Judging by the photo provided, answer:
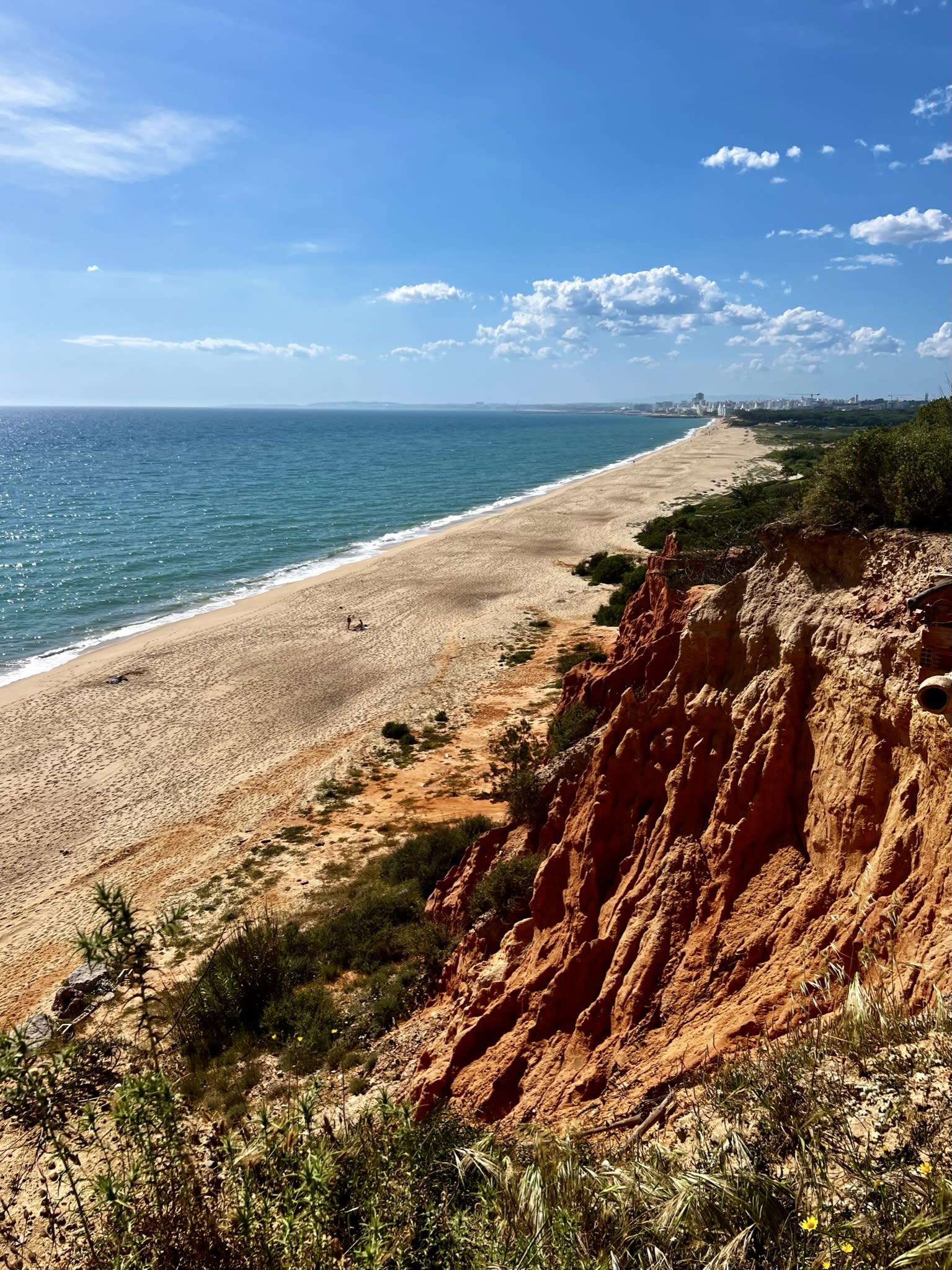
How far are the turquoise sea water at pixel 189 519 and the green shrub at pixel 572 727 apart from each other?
29122 millimetres

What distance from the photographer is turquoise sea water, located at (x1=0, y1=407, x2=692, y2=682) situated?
144ft

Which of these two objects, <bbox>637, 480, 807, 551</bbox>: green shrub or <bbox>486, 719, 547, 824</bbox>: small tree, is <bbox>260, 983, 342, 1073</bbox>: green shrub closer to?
<bbox>486, 719, 547, 824</bbox>: small tree

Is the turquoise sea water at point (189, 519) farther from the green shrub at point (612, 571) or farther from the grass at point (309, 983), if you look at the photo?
the grass at point (309, 983)

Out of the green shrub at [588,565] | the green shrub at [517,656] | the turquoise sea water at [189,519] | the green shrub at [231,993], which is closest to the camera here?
the green shrub at [231,993]

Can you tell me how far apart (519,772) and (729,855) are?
570 cm

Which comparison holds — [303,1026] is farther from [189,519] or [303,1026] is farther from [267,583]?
[189,519]

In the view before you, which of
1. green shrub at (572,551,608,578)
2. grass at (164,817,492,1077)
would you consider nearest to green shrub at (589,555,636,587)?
green shrub at (572,551,608,578)

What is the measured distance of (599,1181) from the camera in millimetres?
5344

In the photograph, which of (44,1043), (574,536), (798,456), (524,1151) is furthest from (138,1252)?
(798,456)

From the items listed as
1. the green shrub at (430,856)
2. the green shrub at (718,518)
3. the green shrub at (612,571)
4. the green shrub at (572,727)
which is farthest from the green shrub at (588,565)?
the green shrub at (430,856)

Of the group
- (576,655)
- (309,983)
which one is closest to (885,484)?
(309,983)

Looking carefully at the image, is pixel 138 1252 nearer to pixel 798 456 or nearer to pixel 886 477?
pixel 886 477

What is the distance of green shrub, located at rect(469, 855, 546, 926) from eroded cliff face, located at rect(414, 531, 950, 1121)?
332mm

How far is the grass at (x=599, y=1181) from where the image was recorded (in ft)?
14.9
